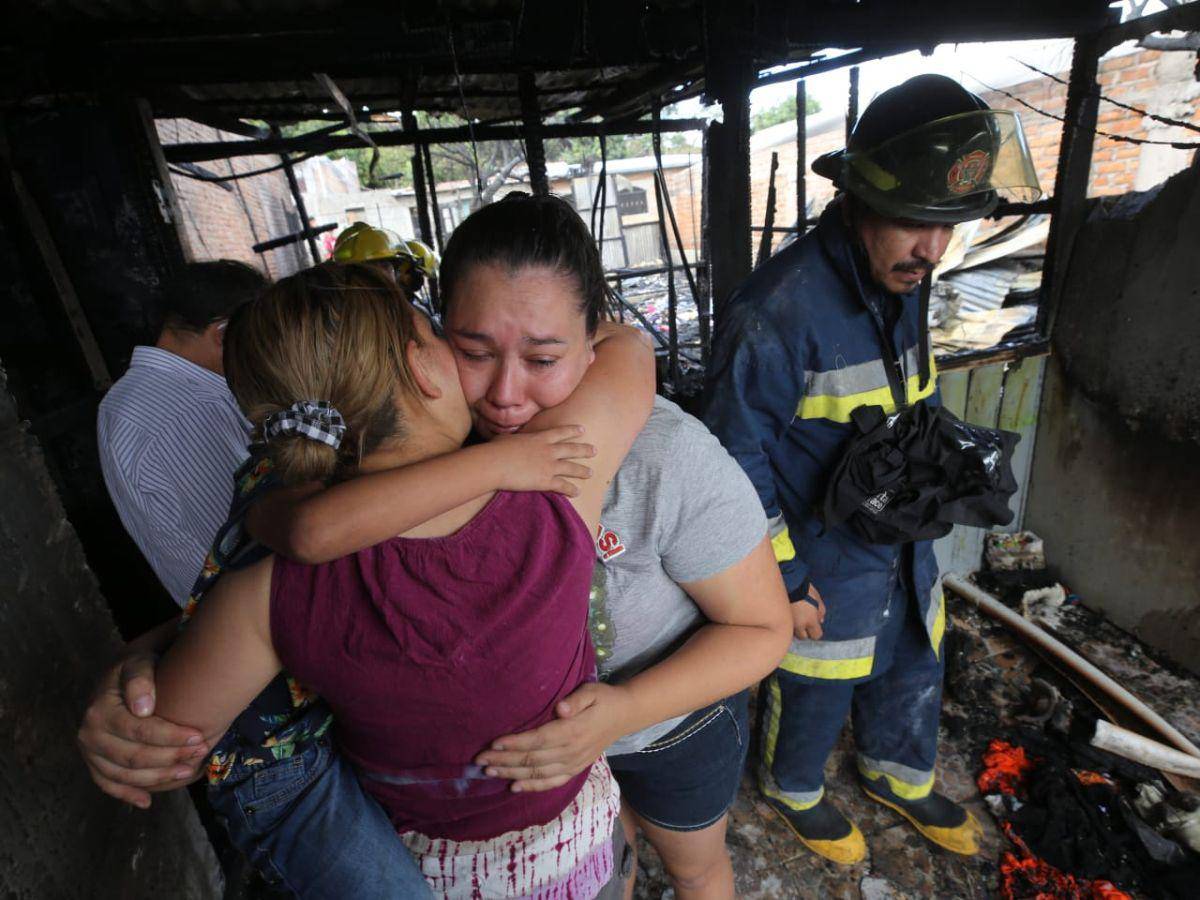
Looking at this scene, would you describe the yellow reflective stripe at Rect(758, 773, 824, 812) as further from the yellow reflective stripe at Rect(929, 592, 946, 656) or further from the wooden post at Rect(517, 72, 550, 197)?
the wooden post at Rect(517, 72, 550, 197)

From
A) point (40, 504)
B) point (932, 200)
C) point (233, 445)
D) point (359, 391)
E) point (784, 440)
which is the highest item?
point (932, 200)

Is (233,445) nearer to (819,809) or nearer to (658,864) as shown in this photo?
(658,864)

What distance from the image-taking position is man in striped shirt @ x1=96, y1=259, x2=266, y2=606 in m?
1.85

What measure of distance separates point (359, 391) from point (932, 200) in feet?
5.65

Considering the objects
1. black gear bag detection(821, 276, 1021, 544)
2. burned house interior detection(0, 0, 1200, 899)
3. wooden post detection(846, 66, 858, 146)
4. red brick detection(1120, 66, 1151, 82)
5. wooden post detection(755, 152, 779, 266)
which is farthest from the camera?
red brick detection(1120, 66, 1151, 82)

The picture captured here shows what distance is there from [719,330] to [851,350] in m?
0.42

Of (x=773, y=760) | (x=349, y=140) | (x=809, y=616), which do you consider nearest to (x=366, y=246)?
(x=349, y=140)

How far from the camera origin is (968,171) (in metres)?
1.79

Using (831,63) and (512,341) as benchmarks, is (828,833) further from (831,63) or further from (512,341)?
(831,63)

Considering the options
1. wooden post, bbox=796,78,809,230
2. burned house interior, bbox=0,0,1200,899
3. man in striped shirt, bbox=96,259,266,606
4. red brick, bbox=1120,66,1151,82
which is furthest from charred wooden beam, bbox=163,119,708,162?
red brick, bbox=1120,66,1151,82

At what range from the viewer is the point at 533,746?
0.98m

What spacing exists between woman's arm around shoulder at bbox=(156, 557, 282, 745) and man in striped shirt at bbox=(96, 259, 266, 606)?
117 cm

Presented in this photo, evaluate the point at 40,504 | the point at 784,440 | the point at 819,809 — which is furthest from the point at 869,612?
the point at 40,504

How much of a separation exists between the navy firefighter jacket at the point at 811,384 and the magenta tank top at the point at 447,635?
3.59ft
